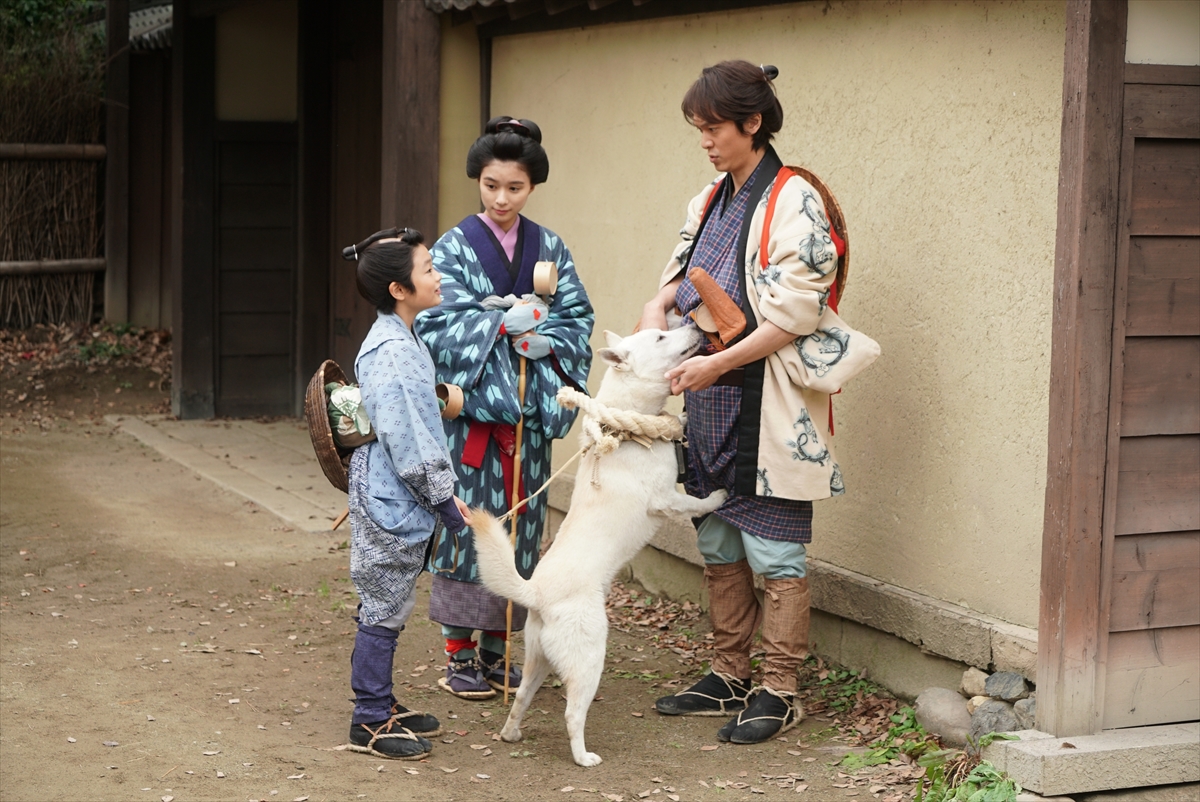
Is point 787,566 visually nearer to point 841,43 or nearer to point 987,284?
point 987,284

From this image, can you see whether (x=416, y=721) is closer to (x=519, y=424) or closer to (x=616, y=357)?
(x=519, y=424)

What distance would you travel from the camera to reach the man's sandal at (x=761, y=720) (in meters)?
4.34

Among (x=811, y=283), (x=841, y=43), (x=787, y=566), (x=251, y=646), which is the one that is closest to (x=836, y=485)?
(x=787, y=566)

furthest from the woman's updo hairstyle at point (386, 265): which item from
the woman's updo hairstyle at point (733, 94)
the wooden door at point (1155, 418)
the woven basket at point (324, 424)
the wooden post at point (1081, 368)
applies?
the wooden door at point (1155, 418)

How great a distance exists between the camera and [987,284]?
419cm

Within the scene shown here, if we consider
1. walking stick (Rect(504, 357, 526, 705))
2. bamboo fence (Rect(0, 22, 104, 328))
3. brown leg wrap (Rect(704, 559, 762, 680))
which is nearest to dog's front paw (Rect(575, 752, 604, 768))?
walking stick (Rect(504, 357, 526, 705))

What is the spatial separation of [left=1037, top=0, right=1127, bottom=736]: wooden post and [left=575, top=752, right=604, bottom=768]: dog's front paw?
4.38 feet

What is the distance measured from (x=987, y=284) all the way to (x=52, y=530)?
195 inches

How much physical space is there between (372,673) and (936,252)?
2287 mm

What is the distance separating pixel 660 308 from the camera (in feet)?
14.8

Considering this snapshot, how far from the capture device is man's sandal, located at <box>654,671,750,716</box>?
15.1 ft

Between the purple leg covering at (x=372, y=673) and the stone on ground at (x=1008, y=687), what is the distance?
185 centimetres

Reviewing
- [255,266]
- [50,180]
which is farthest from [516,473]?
[50,180]

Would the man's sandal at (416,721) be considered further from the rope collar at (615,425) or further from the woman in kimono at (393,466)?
the rope collar at (615,425)
